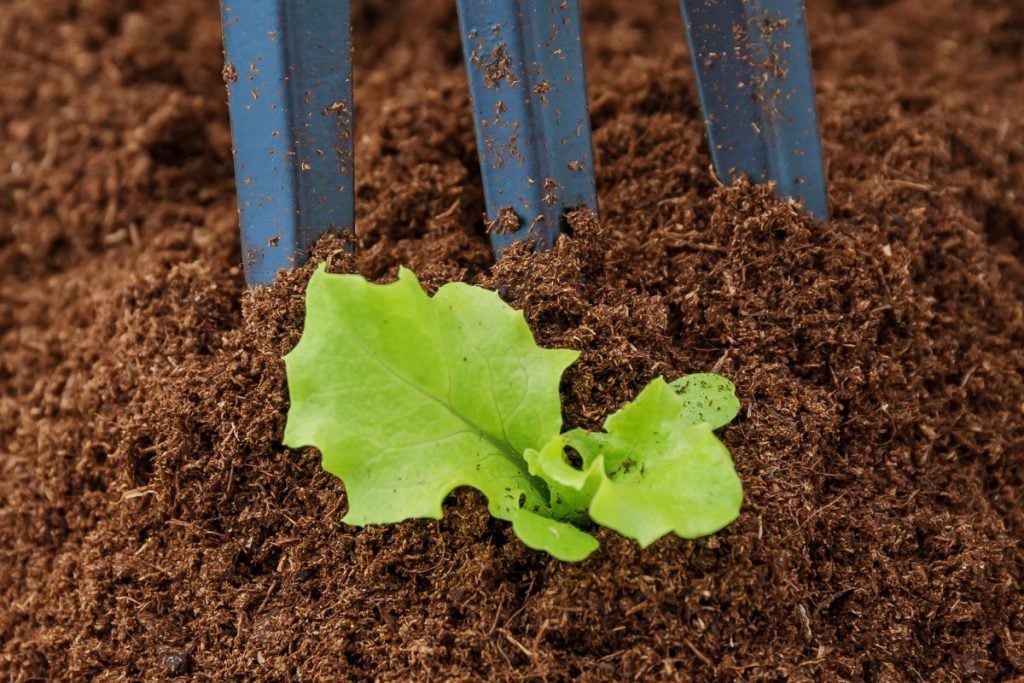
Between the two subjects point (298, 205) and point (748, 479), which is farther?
point (298, 205)

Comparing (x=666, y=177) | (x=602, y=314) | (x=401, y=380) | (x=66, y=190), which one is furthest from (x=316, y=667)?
(x=66, y=190)

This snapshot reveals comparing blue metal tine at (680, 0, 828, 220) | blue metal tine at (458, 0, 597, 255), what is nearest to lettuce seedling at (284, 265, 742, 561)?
blue metal tine at (458, 0, 597, 255)

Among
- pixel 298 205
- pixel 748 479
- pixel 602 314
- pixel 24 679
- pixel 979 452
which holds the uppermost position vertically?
pixel 298 205

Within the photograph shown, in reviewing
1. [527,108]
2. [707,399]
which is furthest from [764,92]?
[707,399]

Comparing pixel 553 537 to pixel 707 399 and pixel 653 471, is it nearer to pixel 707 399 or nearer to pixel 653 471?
pixel 653 471

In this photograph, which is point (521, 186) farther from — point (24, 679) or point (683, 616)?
point (24, 679)

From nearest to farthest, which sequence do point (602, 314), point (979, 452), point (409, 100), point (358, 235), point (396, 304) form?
point (396, 304)
point (602, 314)
point (979, 452)
point (358, 235)
point (409, 100)

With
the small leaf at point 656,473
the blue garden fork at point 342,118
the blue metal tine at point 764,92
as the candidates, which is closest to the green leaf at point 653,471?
the small leaf at point 656,473

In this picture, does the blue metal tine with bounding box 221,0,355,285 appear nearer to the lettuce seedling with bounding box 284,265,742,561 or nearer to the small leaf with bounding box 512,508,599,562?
the lettuce seedling with bounding box 284,265,742,561
